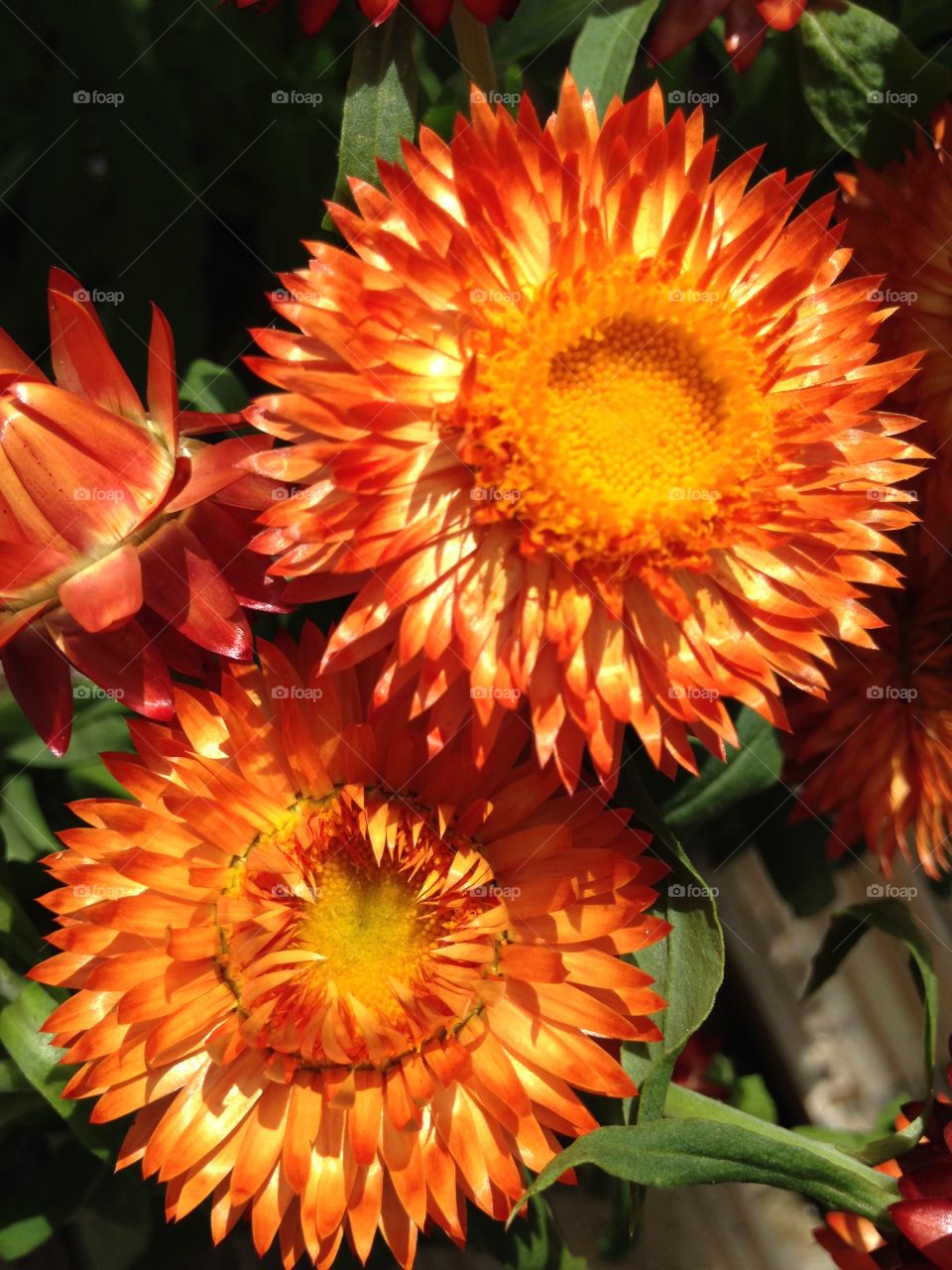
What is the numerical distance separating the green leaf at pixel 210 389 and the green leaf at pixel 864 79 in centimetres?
64

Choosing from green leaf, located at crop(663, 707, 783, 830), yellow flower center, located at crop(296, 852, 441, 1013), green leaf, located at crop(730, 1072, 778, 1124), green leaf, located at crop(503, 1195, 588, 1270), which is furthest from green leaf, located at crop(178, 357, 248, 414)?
green leaf, located at crop(730, 1072, 778, 1124)

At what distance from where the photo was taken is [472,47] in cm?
112

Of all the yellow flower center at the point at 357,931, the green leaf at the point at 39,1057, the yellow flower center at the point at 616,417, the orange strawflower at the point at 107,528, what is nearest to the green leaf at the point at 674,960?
the yellow flower center at the point at 357,931

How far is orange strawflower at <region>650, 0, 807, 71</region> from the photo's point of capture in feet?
3.56

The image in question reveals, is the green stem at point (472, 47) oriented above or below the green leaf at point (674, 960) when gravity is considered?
above

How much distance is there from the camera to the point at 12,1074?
47.7 inches

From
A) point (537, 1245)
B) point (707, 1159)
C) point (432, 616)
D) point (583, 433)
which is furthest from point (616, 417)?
point (537, 1245)

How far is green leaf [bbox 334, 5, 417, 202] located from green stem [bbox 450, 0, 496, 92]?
0.17ft

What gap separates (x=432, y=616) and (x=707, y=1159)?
49 centimetres

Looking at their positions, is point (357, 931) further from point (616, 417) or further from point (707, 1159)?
point (616, 417)

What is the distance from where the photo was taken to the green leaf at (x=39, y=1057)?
3.73 ft

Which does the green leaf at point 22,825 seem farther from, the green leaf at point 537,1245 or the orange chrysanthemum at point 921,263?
the orange chrysanthemum at point 921,263

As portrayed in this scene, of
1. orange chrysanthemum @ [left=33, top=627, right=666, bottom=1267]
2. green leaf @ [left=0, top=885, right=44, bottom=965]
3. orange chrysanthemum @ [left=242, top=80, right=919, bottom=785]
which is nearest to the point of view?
orange chrysanthemum @ [left=242, top=80, right=919, bottom=785]

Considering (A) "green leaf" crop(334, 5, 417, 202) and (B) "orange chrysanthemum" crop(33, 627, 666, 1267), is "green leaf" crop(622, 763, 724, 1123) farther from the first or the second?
(A) "green leaf" crop(334, 5, 417, 202)
